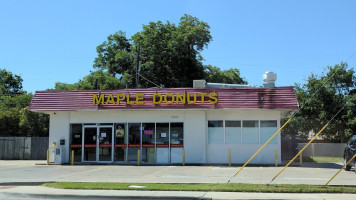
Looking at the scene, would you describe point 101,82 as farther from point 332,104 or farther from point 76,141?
point 332,104

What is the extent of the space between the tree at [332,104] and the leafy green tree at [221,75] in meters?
13.6

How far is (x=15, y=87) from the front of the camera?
64812 millimetres

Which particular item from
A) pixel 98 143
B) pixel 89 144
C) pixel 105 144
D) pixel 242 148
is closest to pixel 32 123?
pixel 89 144

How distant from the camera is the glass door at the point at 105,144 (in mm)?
21875

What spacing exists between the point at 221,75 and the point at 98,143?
29.1 m

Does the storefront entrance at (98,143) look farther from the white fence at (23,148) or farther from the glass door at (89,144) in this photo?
the white fence at (23,148)

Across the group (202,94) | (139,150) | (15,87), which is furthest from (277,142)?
(15,87)

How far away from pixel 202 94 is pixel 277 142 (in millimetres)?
5212

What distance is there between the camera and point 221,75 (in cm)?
4828

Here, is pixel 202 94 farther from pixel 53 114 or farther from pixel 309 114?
pixel 309 114

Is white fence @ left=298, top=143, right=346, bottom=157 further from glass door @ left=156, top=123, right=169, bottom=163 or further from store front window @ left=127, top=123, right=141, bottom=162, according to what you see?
store front window @ left=127, top=123, right=141, bottom=162

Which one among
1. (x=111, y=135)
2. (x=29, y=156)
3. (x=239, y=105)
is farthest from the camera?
(x=29, y=156)

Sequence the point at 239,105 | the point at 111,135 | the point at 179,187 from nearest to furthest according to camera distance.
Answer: the point at 179,187
the point at 239,105
the point at 111,135

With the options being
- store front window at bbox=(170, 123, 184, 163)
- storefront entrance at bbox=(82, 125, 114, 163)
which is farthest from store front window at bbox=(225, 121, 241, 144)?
storefront entrance at bbox=(82, 125, 114, 163)
